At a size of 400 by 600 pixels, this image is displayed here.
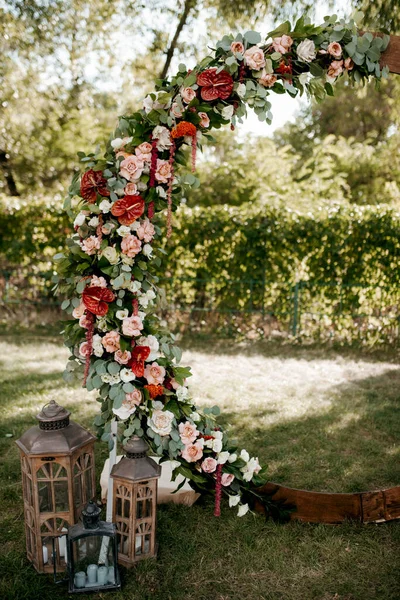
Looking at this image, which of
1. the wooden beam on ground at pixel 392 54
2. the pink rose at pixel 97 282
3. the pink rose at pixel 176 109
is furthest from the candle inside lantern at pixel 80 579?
the wooden beam on ground at pixel 392 54

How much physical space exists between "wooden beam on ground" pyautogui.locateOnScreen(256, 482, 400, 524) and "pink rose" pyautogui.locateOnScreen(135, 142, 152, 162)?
210 centimetres

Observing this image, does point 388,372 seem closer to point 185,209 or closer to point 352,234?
point 352,234

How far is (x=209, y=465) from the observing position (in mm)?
2881

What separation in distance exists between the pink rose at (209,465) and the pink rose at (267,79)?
6.78 feet

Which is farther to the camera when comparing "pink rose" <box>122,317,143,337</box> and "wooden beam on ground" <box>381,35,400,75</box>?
"wooden beam on ground" <box>381,35,400,75</box>

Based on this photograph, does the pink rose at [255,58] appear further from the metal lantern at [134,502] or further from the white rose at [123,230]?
the metal lantern at [134,502]

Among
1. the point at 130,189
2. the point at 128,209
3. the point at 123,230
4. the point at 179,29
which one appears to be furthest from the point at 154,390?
the point at 179,29

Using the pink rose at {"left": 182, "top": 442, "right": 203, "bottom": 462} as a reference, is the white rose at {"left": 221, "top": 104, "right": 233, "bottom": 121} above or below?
above

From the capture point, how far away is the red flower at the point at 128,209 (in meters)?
2.64

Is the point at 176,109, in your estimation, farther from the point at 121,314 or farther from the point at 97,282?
the point at 121,314

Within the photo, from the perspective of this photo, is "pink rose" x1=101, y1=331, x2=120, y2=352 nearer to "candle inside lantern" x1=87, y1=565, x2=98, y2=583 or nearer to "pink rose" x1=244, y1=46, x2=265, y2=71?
"candle inside lantern" x1=87, y1=565, x2=98, y2=583

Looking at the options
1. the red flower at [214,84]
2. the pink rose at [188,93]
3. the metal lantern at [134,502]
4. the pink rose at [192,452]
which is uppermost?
the red flower at [214,84]

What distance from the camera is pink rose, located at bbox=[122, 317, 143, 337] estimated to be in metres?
2.68

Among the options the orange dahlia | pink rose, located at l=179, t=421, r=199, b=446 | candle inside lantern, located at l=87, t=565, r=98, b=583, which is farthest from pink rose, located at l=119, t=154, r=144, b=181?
candle inside lantern, located at l=87, t=565, r=98, b=583
